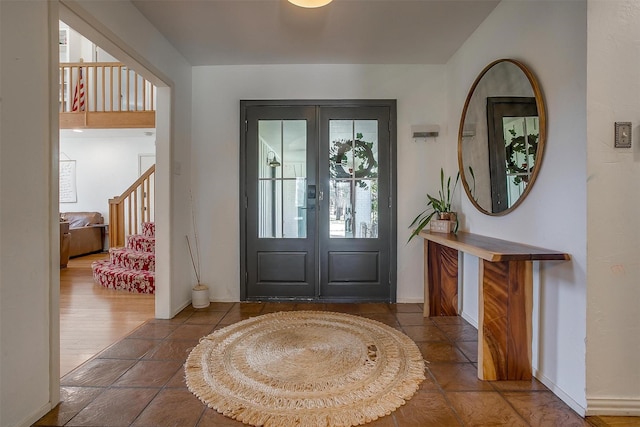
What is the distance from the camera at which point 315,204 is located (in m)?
3.27

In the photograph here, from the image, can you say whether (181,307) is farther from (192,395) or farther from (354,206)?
(354,206)

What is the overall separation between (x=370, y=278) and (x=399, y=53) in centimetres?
220

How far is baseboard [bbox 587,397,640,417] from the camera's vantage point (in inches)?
59.8

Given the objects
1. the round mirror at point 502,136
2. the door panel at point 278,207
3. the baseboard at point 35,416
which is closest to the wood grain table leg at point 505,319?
A: the round mirror at point 502,136

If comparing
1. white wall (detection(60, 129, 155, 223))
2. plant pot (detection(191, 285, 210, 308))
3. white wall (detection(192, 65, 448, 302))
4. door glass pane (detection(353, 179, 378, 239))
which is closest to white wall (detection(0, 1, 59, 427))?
plant pot (detection(191, 285, 210, 308))

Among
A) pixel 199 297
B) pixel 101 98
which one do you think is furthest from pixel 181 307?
pixel 101 98

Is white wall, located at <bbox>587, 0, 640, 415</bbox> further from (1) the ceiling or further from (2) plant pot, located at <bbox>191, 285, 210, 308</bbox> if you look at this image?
(2) plant pot, located at <bbox>191, 285, 210, 308</bbox>

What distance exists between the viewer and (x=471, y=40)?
2.69 metres

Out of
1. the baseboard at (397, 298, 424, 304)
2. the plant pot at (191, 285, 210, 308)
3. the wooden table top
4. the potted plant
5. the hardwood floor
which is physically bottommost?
the hardwood floor

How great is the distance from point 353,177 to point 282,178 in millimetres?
728

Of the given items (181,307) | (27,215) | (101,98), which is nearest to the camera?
(27,215)

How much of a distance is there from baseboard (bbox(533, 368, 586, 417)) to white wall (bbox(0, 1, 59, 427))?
258 centimetres

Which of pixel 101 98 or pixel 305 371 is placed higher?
pixel 101 98

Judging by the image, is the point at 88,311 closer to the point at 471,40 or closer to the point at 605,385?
the point at 605,385
